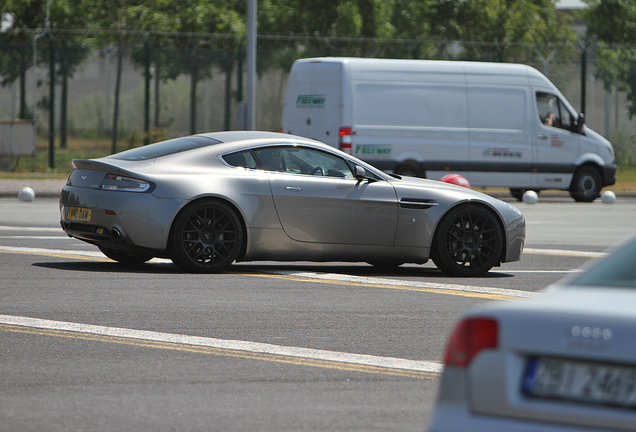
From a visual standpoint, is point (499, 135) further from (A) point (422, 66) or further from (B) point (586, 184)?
(B) point (586, 184)

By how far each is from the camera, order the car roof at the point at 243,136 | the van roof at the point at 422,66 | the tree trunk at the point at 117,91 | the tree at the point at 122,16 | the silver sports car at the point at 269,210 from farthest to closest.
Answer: the tree at the point at 122,16, the tree trunk at the point at 117,91, the van roof at the point at 422,66, the car roof at the point at 243,136, the silver sports car at the point at 269,210

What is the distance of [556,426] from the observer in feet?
10.1

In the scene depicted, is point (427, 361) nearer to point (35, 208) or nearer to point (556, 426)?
point (556, 426)

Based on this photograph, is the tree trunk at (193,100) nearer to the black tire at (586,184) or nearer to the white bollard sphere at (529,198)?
the white bollard sphere at (529,198)

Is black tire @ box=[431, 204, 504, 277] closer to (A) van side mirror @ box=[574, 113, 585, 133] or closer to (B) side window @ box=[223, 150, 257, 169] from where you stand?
(B) side window @ box=[223, 150, 257, 169]

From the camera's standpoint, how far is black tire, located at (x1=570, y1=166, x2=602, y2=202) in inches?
833

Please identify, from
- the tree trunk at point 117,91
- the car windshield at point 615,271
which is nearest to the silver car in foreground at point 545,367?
the car windshield at point 615,271

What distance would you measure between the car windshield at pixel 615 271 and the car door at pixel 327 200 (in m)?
6.06

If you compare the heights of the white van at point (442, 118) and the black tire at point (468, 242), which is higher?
the white van at point (442, 118)

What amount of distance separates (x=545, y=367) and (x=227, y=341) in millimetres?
3493

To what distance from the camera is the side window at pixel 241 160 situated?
32.0ft

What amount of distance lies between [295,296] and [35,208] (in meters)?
10.2

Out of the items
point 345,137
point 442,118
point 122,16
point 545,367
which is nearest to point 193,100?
point 345,137

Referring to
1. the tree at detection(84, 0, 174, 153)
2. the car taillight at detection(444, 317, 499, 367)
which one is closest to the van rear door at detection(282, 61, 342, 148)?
the car taillight at detection(444, 317, 499, 367)
